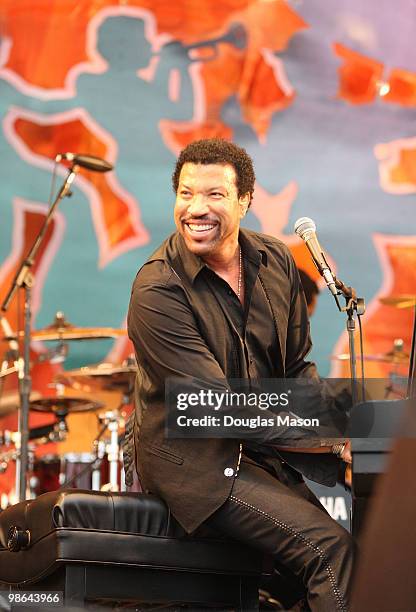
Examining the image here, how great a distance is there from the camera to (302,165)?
787 centimetres

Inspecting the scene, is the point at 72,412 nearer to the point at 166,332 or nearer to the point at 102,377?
the point at 102,377

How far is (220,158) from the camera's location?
3.60 meters

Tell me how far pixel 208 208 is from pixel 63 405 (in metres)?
3.58

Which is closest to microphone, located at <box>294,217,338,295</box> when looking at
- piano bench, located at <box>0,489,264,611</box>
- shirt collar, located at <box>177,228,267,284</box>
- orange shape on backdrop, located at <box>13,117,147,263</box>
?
shirt collar, located at <box>177,228,267,284</box>

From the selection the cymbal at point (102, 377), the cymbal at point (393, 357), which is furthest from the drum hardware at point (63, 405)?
the cymbal at point (393, 357)

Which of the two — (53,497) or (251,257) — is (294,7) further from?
(53,497)

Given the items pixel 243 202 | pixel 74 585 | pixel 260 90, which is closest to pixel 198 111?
pixel 260 90

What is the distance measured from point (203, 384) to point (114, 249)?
4761 millimetres

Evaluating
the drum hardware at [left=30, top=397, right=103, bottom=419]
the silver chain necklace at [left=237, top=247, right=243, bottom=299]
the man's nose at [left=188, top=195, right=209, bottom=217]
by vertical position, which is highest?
the man's nose at [left=188, top=195, right=209, bottom=217]

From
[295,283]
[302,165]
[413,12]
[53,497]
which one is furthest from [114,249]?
[53,497]

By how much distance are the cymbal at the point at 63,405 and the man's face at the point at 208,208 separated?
11.0 ft

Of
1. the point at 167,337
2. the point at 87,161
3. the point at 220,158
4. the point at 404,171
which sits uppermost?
the point at 404,171

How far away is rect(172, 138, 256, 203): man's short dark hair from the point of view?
11.8 feet

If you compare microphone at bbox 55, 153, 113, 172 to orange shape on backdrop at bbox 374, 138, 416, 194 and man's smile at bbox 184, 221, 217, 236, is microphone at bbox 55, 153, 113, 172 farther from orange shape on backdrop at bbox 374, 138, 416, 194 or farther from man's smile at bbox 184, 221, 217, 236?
man's smile at bbox 184, 221, 217, 236
